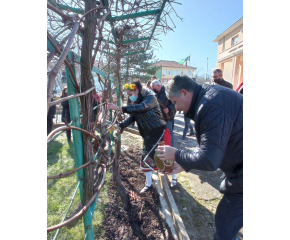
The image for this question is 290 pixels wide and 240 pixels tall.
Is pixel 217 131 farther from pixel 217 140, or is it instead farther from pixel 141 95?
pixel 141 95

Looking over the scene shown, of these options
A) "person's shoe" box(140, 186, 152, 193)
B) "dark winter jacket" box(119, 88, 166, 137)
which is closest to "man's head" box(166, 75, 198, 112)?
"dark winter jacket" box(119, 88, 166, 137)

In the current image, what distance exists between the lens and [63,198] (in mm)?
2658

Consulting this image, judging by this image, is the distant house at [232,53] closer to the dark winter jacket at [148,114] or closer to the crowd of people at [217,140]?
the dark winter jacket at [148,114]

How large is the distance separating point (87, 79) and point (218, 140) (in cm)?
114

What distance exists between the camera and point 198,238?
6.88ft

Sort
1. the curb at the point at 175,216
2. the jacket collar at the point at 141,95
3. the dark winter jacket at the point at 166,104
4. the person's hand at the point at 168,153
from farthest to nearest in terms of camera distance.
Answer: the dark winter jacket at the point at 166,104, the jacket collar at the point at 141,95, the curb at the point at 175,216, the person's hand at the point at 168,153

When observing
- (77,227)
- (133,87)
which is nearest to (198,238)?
(77,227)

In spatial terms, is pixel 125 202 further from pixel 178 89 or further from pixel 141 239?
pixel 178 89

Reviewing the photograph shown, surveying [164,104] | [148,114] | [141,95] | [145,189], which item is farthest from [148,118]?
[164,104]

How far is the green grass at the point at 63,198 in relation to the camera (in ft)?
6.60

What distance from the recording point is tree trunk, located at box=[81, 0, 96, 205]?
1.31m

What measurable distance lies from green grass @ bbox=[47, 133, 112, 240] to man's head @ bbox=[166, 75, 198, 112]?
1.89 m

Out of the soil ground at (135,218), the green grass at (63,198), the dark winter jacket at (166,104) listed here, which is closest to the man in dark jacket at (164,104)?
the dark winter jacket at (166,104)
